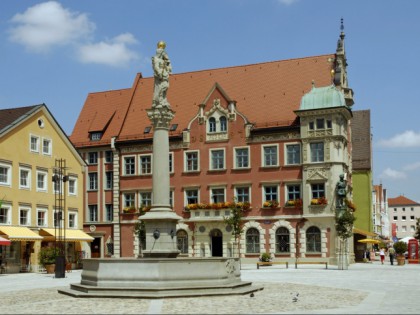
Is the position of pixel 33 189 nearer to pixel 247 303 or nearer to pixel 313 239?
pixel 313 239

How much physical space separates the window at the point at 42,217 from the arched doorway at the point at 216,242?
1463 cm

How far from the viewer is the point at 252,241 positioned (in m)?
58.4

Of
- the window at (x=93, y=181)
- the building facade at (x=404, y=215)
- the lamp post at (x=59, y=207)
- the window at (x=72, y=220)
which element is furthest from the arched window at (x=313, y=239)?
the building facade at (x=404, y=215)

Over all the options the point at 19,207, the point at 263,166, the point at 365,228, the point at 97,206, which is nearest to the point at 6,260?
the point at 19,207

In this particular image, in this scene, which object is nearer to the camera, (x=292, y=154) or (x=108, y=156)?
(x=292, y=154)

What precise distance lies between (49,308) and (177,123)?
44560 mm

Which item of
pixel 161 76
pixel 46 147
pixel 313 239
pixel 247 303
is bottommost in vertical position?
pixel 247 303

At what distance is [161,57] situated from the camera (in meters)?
29.8

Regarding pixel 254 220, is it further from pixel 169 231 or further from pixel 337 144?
pixel 169 231

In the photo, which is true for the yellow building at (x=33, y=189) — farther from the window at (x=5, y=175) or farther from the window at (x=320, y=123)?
the window at (x=320, y=123)

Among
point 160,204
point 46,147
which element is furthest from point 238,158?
point 160,204

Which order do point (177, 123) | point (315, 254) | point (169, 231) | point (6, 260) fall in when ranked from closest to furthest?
point (169, 231) < point (6, 260) < point (315, 254) < point (177, 123)

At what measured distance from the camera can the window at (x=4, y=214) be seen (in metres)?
48.8

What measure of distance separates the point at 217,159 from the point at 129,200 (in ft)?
31.9
